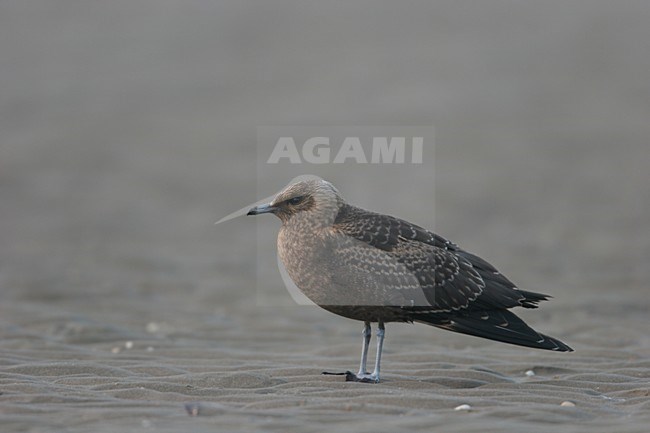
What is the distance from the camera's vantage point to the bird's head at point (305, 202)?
840cm

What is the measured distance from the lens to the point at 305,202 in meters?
8.45

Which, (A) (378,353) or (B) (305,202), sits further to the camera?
(B) (305,202)

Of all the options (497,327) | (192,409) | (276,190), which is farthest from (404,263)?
(276,190)

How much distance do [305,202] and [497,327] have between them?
181cm

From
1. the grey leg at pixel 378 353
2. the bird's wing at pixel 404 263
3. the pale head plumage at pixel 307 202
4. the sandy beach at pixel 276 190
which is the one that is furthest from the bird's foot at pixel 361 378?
the pale head plumage at pixel 307 202

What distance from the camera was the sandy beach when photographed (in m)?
7.26

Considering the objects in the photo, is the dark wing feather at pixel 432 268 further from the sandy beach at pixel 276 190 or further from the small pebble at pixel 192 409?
the small pebble at pixel 192 409

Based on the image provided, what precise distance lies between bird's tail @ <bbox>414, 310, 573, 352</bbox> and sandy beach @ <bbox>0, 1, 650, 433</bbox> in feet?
1.12

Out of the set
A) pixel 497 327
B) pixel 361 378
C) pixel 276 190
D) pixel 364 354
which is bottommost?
pixel 361 378

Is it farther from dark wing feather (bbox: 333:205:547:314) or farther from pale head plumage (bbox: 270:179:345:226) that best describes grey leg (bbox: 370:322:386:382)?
pale head plumage (bbox: 270:179:345:226)

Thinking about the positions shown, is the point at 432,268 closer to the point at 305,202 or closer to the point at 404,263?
the point at 404,263

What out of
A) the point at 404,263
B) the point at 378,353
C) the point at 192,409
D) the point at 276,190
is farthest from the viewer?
the point at 276,190

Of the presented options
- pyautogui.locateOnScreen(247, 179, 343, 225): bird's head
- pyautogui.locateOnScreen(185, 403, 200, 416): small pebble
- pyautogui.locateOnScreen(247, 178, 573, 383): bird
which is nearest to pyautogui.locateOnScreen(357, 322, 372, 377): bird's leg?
pyautogui.locateOnScreen(247, 178, 573, 383): bird

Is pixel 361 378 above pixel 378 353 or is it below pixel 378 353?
below
